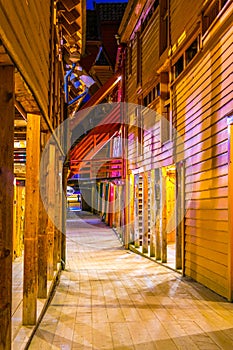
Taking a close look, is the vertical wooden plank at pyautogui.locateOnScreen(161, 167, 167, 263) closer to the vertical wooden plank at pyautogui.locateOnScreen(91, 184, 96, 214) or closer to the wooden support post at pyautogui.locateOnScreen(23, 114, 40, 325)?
the wooden support post at pyautogui.locateOnScreen(23, 114, 40, 325)

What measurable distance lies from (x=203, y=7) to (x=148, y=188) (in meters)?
5.66

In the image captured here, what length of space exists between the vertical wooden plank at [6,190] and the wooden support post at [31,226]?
5.08 feet

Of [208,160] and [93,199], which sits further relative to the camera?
[93,199]

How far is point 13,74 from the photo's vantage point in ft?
9.33

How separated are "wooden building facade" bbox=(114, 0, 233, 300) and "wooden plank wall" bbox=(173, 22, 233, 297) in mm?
14

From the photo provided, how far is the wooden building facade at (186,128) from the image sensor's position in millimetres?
6152

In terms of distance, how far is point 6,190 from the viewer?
2.85m

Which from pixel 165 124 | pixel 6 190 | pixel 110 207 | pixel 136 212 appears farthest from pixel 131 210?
pixel 6 190

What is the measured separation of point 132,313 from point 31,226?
178cm

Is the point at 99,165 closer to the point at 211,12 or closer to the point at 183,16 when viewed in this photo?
the point at 183,16

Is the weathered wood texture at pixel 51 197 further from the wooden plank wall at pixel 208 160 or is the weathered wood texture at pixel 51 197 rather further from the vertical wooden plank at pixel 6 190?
the vertical wooden plank at pixel 6 190

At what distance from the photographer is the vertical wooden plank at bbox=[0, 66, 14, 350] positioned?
2805 millimetres

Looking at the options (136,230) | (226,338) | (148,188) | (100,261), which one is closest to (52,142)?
(226,338)

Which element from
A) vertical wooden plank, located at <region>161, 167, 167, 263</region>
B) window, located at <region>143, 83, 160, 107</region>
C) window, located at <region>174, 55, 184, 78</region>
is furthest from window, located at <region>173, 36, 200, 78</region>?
vertical wooden plank, located at <region>161, 167, 167, 263</region>
